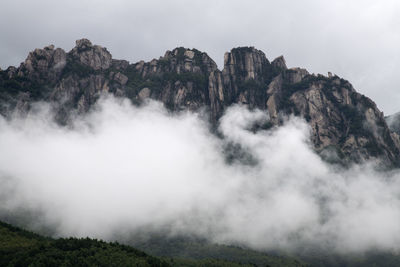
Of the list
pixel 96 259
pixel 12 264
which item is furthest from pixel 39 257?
pixel 96 259

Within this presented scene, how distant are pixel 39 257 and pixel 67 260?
43.1ft

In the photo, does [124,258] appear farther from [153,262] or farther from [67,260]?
[67,260]

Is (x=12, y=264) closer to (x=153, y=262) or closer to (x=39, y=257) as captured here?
(x=39, y=257)

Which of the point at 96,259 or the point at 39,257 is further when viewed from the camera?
the point at 96,259

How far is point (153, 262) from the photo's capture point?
7771 inches

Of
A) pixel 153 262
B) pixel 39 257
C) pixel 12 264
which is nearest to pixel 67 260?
pixel 39 257

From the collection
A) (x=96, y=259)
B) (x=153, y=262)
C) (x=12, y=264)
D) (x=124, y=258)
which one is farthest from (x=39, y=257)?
(x=153, y=262)

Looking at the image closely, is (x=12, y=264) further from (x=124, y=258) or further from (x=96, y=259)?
(x=124, y=258)

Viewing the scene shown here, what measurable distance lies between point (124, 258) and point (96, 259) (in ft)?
47.8

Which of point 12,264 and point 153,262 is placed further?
point 153,262

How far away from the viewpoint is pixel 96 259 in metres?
188

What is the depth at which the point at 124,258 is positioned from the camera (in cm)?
19512

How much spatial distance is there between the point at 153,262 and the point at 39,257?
2222 inches

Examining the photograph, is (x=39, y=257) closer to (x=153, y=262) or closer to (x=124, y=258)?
(x=124, y=258)
